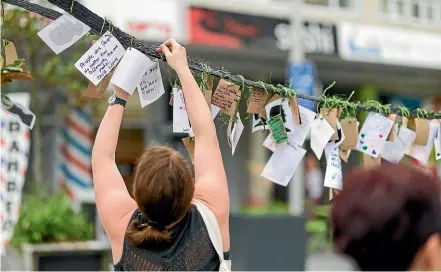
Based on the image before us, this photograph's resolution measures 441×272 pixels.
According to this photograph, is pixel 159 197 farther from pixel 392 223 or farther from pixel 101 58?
pixel 392 223

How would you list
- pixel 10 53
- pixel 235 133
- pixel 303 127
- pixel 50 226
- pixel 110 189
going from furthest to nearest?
pixel 50 226 < pixel 303 127 < pixel 235 133 < pixel 10 53 < pixel 110 189

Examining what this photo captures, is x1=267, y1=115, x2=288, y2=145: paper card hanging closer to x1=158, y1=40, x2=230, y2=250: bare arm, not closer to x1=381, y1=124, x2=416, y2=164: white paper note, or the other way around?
x1=381, y1=124, x2=416, y2=164: white paper note

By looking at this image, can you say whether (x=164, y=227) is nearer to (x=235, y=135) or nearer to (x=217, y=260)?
(x=217, y=260)

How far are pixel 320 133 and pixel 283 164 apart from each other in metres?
0.33

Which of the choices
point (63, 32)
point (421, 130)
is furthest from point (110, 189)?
point (421, 130)

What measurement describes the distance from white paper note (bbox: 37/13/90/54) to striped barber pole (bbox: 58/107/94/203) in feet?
32.0

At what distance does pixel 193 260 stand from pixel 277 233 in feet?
20.4

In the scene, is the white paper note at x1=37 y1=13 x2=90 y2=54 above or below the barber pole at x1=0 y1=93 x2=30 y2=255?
above

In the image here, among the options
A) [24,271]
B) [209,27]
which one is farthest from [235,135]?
[209,27]

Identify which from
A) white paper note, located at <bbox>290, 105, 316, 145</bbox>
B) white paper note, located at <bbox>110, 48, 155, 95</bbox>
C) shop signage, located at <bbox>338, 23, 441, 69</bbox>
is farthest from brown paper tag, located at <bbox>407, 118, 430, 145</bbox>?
shop signage, located at <bbox>338, 23, 441, 69</bbox>

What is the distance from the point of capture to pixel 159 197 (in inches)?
88.8

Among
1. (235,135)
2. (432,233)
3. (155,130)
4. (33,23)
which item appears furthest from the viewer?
(155,130)

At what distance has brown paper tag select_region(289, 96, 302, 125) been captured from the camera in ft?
11.6

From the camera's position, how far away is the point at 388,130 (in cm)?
391
